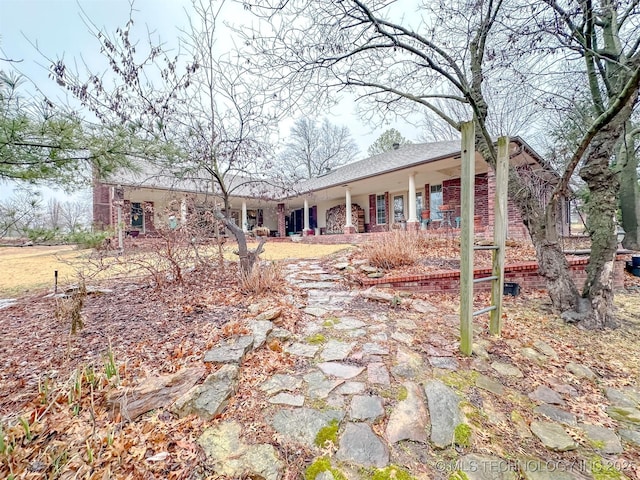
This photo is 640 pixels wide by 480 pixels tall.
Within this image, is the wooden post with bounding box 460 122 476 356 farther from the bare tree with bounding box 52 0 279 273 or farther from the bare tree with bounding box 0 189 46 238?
the bare tree with bounding box 0 189 46 238

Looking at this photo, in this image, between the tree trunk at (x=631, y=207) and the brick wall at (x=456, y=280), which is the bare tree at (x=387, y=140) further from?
the brick wall at (x=456, y=280)

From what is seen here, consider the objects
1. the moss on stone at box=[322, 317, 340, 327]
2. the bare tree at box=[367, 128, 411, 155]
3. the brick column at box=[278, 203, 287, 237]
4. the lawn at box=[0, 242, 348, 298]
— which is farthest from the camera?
the bare tree at box=[367, 128, 411, 155]

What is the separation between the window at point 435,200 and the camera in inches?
489

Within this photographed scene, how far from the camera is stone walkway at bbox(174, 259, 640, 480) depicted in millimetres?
1608

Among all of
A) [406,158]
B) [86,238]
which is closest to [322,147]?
[406,158]

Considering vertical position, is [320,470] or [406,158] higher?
[406,158]

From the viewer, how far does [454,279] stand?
15.3 feet

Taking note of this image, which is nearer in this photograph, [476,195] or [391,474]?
[391,474]

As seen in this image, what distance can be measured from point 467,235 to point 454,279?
221 cm

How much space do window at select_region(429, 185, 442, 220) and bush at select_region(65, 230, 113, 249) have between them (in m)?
11.8

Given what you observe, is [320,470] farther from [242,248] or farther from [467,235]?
[242,248]

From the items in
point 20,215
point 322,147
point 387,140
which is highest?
point 322,147

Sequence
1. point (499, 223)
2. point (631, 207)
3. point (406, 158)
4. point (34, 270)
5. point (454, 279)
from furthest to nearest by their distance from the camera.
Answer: point (406, 158) < point (631, 207) < point (34, 270) < point (454, 279) < point (499, 223)

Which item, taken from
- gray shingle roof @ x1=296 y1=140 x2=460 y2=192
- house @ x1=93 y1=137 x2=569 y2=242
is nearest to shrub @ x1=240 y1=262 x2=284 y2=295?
house @ x1=93 y1=137 x2=569 y2=242
